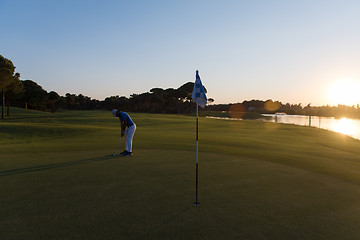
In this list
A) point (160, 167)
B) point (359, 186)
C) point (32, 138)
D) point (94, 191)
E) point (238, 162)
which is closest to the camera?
point (94, 191)

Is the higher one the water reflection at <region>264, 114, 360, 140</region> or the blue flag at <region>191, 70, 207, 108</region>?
the blue flag at <region>191, 70, 207, 108</region>

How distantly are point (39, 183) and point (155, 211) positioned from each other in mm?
4150

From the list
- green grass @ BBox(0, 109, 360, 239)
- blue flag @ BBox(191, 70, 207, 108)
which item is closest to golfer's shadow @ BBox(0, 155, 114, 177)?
green grass @ BBox(0, 109, 360, 239)

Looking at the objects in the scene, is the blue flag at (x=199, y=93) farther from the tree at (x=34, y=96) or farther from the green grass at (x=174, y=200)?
the tree at (x=34, y=96)

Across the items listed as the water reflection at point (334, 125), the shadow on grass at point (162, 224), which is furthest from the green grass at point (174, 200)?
the water reflection at point (334, 125)

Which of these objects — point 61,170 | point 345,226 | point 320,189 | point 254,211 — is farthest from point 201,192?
point 61,170

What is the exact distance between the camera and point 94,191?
602cm

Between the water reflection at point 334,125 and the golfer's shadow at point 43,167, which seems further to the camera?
the water reflection at point 334,125

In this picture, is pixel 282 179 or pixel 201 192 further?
pixel 282 179

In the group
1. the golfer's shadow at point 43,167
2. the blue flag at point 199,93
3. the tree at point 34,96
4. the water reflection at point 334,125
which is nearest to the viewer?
the blue flag at point 199,93

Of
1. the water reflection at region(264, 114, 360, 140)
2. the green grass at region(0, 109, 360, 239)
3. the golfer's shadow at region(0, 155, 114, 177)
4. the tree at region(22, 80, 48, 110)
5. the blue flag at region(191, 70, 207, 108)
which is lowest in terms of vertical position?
the water reflection at region(264, 114, 360, 140)

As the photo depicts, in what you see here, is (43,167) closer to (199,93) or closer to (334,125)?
(199,93)

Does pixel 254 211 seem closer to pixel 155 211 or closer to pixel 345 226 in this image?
pixel 345 226

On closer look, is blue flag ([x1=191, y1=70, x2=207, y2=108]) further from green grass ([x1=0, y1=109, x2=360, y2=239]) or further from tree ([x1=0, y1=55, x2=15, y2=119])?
tree ([x1=0, y1=55, x2=15, y2=119])
